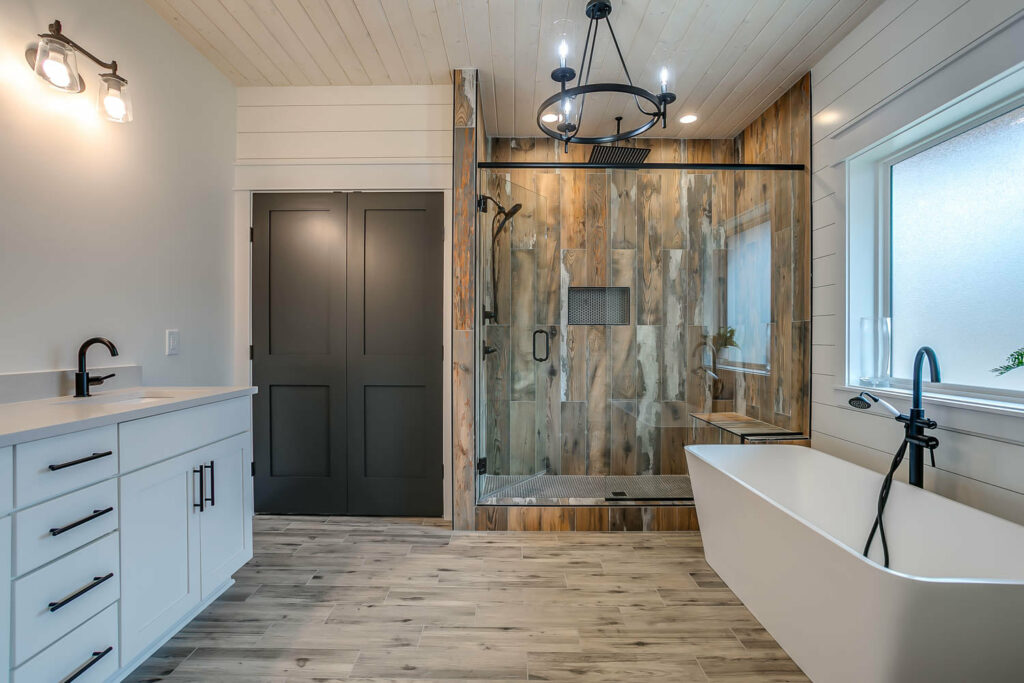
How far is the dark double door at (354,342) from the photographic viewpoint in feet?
9.99

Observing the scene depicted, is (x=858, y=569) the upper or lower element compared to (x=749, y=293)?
lower

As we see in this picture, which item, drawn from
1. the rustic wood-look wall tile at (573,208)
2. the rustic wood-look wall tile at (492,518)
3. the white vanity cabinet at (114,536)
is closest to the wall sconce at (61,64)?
the white vanity cabinet at (114,536)

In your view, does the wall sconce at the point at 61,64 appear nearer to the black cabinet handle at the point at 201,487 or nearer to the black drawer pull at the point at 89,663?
the black cabinet handle at the point at 201,487

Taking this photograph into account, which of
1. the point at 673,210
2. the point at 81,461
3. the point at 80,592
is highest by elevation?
the point at 673,210

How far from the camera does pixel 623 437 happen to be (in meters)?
3.11

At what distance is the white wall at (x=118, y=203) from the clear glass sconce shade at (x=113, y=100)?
0.09 m

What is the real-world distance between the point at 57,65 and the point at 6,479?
5.00 feet

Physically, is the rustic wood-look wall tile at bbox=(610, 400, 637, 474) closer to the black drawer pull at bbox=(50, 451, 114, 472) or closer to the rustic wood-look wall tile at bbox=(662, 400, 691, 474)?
the rustic wood-look wall tile at bbox=(662, 400, 691, 474)

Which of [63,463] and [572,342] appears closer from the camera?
[63,463]

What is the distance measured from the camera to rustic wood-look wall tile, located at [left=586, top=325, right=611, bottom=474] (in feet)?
10.2

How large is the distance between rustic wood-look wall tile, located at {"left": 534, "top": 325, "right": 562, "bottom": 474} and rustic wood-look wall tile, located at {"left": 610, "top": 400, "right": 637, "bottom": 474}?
0.35 meters

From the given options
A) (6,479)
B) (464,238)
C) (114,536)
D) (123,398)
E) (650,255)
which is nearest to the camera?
(6,479)

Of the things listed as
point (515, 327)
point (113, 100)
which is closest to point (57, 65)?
point (113, 100)

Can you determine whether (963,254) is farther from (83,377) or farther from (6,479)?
(83,377)
